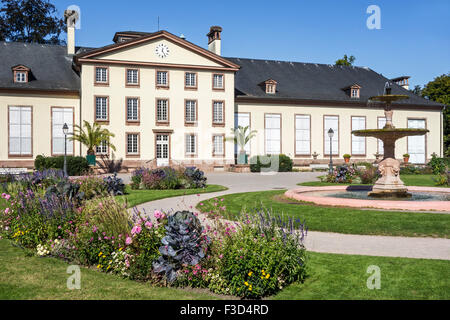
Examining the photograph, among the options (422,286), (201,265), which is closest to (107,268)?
(201,265)

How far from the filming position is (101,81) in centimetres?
3450

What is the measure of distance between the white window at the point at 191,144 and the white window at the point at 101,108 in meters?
7.04

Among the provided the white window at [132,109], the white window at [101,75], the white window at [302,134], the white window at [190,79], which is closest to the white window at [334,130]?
the white window at [302,134]

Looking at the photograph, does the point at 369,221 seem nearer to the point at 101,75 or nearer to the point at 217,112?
the point at 217,112

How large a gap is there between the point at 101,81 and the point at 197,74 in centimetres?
803

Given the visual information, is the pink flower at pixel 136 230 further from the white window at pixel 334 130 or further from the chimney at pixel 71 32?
the white window at pixel 334 130

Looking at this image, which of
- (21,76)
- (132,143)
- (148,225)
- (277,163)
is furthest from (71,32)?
(148,225)

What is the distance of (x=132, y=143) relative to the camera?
35.8m

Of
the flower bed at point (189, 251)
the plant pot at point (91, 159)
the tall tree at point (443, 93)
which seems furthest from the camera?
the tall tree at point (443, 93)

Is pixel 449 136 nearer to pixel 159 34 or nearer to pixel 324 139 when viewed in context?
pixel 324 139

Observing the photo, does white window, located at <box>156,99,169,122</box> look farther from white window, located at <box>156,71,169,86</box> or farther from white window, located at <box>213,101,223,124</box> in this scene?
white window, located at <box>213,101,223,124</box>

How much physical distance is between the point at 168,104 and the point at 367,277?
31917mm

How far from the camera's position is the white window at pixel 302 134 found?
138 feet
